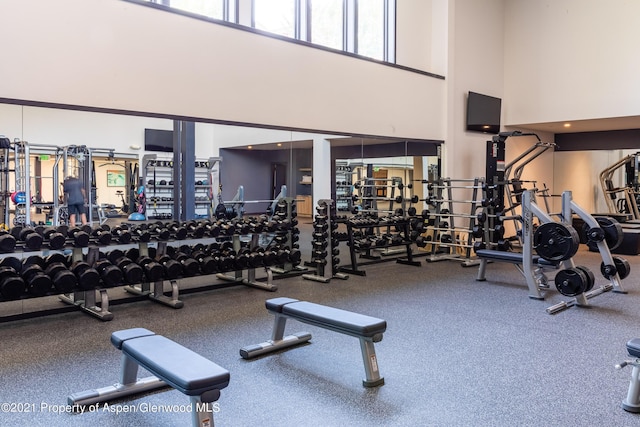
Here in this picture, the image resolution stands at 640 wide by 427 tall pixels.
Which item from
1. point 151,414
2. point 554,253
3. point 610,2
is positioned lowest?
point 151,414

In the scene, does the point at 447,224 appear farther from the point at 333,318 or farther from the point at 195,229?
the point at 333,318

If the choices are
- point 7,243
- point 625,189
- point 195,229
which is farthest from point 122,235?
point 625,189

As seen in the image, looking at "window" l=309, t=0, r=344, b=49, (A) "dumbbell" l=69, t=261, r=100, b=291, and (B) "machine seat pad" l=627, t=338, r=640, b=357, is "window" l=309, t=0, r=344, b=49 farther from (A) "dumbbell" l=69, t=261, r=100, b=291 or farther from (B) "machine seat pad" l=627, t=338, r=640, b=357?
(B) "machine seat pad" l=627, t=338, r=640, b=357

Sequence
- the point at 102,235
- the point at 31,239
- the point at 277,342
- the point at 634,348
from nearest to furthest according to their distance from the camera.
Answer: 1. the point at 634,348
2. the point at 277,342
3. the point at 31,239
4. the point at 102,235

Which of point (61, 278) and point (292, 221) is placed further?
point (292, 221)

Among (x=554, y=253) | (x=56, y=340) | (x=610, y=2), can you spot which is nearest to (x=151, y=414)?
(x=56, y=340)

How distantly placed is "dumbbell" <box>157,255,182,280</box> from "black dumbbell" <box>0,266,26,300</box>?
105cm

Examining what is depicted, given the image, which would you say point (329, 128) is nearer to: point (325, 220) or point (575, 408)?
point (325, 220)

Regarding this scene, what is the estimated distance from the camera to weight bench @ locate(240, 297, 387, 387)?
253 cm

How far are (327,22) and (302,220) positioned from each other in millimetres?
2685

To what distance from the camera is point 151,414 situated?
2225mm

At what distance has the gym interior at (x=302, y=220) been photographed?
246 centimetres

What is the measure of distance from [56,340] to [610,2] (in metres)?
7.96

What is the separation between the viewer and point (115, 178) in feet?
13.8
